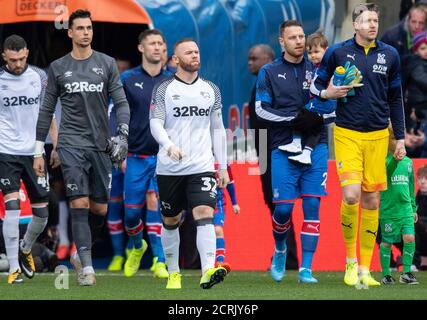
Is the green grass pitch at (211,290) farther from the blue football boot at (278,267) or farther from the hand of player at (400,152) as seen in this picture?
the hand of player at (400,152)

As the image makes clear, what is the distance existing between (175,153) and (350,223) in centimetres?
225

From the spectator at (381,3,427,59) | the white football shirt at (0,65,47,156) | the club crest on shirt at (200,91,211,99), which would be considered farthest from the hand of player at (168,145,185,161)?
the spectator at (381,3,427,59)

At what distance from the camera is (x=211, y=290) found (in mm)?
12344

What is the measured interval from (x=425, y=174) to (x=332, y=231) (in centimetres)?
147

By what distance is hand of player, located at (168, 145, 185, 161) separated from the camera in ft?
38.3

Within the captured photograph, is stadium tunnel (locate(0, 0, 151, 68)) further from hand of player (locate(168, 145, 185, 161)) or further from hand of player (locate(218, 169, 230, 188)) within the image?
hand of player (locate(168, 145, 185, 161))

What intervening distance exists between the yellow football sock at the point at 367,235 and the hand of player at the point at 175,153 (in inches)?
87.5

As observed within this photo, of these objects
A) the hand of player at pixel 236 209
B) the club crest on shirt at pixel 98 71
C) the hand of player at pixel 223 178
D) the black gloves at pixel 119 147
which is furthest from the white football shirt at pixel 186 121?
the hand of player at pixel 236 209

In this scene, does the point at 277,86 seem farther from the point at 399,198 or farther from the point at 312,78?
the point at 399,198

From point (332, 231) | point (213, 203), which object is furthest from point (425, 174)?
point (213, 203)

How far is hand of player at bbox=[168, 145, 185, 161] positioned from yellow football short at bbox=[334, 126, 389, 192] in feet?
5.80

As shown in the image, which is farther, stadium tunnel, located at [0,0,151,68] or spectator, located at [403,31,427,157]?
spectator, located at [403,31,427,157]

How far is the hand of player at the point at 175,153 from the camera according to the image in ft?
38.3

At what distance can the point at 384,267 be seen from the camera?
13.7 m
